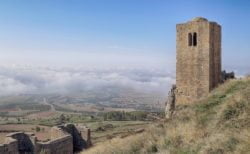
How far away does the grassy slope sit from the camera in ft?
27.8

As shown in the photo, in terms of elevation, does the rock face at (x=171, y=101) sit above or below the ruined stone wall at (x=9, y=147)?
above

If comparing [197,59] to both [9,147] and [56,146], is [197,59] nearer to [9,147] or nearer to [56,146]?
[56,146]

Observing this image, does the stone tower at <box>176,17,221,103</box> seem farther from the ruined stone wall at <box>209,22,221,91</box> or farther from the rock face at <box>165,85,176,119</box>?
the rock face at <box>165,85,176,119</box>

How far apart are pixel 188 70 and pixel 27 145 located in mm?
9701

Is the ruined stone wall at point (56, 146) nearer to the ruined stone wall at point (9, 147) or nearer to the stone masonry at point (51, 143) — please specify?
the stone masonry at point (51, 143)

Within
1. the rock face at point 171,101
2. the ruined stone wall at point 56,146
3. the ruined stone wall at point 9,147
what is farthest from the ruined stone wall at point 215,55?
the ruined stone wall at point 9,147

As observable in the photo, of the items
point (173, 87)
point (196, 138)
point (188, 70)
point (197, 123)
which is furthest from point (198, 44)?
point (196, 138)

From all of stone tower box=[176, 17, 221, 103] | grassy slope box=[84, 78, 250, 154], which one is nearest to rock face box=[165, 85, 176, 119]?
stone tower box=[176, 17, 221, 103]

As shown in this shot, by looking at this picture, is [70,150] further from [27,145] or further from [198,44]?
[198,44]

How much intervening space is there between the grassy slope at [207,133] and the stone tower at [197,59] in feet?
19.5

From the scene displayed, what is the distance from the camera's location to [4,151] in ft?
54.9

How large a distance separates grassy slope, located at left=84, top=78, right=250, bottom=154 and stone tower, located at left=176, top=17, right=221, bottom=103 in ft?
19.5

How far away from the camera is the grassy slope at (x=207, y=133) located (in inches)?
334

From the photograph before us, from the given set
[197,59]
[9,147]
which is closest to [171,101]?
[197,59]
